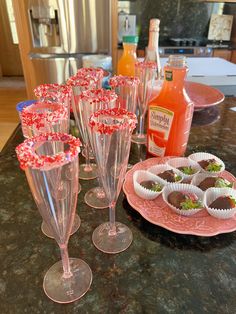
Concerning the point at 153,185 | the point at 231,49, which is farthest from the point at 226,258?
the point at 231,49

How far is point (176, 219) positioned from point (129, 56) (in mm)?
705

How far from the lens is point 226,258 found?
1.52ft

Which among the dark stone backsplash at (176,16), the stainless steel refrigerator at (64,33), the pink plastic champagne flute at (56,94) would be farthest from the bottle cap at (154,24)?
the dark stone backsplash at (176,16)

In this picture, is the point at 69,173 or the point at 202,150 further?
the point at 202,150

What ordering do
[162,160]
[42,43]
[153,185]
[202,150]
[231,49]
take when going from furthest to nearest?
[231,49] < [42,43] < [202,150] < [162,160] < [153,185]

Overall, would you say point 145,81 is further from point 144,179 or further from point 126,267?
point 126,267

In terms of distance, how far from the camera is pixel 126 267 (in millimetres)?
448

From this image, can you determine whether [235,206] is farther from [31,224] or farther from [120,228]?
[31,224]

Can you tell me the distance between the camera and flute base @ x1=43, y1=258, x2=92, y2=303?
1.34 feet

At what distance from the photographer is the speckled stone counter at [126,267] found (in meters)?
0.39

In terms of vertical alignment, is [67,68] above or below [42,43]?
below

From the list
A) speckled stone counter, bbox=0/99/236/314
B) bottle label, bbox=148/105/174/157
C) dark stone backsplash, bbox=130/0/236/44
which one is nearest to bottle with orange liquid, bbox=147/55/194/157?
bottle label, bbox=148/105/174/157

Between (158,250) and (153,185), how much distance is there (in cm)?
14

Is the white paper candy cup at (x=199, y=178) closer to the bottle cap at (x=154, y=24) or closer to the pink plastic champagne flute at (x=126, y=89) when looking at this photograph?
the pink plastic champagne flute at (x=126, y=89)
